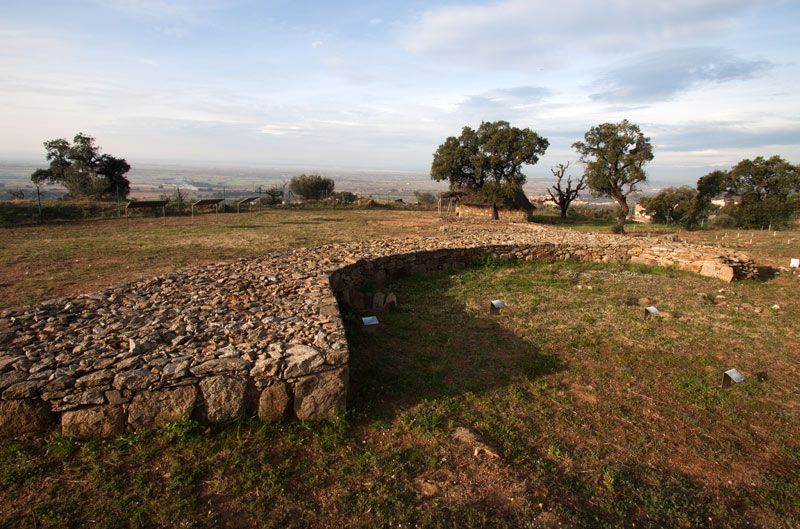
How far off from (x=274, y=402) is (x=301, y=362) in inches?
17.4

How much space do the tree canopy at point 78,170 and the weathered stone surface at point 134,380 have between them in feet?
91.1

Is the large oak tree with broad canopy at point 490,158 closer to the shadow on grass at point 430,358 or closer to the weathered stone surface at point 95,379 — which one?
the shadow on grass at point 430,358

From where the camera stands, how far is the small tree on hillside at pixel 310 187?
3966 cm

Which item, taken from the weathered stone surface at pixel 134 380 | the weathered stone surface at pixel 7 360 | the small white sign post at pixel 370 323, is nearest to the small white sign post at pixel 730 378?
the small white sign post at pixel 370 323

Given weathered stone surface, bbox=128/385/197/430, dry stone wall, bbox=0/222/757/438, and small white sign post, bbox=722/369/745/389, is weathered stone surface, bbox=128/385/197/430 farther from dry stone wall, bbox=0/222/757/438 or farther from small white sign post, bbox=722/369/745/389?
small white sign post, bbox=722/369/745/389

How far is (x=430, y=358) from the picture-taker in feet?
17.9

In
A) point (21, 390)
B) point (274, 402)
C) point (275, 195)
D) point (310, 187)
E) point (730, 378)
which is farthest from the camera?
point (310, 187)

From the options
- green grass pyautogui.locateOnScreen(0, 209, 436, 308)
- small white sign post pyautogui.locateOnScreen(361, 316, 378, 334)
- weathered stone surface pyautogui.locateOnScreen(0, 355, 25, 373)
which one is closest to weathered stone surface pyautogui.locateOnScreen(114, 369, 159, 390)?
weathered stone surface pyautogui.locateOnScreen(0, 355, 25, 373)

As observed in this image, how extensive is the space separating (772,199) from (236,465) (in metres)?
36.1

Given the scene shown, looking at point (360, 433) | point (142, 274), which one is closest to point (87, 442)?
point (360, 433)

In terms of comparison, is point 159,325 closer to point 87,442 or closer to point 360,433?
point 87,442

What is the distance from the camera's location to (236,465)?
326 cm

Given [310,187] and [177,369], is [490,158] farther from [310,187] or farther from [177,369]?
[177,369]

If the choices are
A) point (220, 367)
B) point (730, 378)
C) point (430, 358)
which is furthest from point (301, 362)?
point (730, 378)
